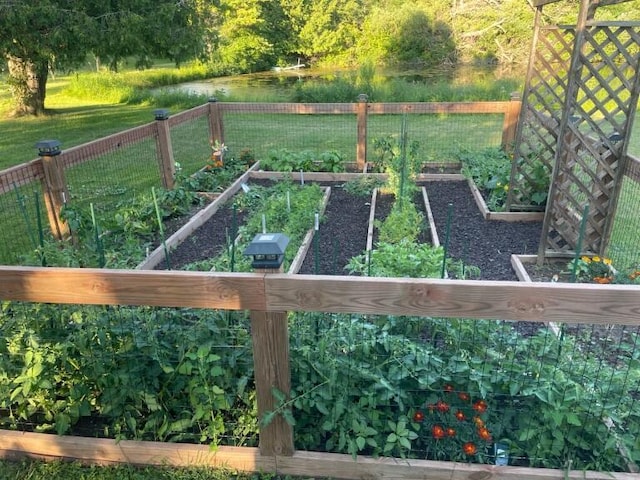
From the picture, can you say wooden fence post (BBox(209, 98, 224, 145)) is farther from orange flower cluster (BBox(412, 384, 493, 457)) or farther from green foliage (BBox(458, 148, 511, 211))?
orange flower cluster (BBox(412, 384, 493, 457))

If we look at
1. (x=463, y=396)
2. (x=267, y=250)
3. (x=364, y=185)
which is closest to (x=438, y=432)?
(x=463, y=396)

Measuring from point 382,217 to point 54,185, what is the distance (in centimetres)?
371

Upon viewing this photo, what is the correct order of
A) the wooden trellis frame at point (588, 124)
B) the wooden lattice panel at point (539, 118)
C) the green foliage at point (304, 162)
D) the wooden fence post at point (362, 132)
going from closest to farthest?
the wooden trellis frame at point (588, 124) → the wooden lattice panel at point (539, 118) → the green foliage at point (304, 162) → the wooden fence post at point (362, 132)

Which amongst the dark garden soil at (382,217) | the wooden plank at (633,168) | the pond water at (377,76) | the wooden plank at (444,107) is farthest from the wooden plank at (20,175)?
the pond water at (377,76)

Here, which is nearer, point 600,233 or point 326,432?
point 326,432

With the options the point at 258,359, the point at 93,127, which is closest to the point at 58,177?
the point at 258,359

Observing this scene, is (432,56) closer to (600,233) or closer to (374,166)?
(374,166)

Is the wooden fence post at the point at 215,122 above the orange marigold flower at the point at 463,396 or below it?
above

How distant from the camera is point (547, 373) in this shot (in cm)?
234

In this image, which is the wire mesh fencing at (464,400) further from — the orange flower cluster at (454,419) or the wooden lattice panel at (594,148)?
the wooden lattice panel at (594,148)

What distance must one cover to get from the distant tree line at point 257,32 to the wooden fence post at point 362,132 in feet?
13.3

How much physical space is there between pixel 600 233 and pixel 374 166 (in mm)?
3844

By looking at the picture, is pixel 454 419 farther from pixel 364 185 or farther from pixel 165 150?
pixel 165 150

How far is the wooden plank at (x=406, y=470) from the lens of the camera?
7.35ft
